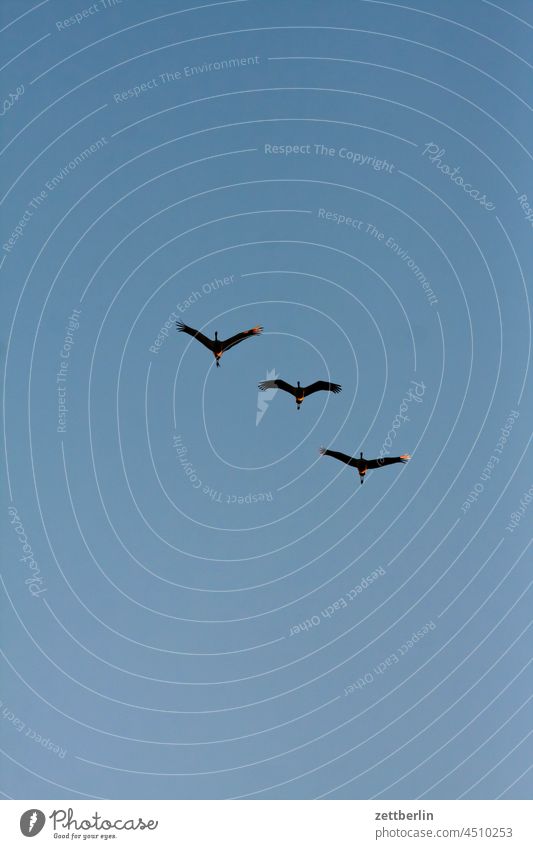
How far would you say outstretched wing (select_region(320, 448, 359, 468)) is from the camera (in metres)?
12.7

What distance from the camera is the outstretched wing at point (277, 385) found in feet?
41.1

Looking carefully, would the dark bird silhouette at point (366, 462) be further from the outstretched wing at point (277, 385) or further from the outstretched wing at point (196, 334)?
the outstretched wing at point (196, 334)

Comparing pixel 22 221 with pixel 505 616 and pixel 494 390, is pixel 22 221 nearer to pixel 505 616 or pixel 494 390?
pixel 494 390

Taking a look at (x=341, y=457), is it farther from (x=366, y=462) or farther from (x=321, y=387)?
(x=321, y=387)

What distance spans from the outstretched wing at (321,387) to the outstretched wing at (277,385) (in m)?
0.16

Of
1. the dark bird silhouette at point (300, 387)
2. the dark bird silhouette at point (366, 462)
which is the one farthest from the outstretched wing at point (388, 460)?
the dark bird silhouette at point (300, 387)

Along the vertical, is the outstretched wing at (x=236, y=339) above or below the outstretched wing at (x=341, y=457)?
above

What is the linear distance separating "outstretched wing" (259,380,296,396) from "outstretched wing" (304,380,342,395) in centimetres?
Answer: 16

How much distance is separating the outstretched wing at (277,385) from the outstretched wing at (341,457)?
2.22ft

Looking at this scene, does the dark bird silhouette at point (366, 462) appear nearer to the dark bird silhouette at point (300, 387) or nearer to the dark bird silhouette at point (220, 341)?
the dark bird silhouette at point (300, 387)

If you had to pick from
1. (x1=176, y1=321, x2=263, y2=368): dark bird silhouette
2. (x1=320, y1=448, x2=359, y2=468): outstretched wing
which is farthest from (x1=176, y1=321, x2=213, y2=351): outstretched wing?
(x1=320, y1=448, x2=359, y2=468): outstretched wing

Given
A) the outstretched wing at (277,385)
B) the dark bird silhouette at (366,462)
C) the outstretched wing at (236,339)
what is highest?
the outstretched wing at (236,339)

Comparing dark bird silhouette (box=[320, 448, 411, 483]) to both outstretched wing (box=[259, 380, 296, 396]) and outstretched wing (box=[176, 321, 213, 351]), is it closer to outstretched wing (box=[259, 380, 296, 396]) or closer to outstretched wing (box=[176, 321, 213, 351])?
outstretched wing (box=[259, 380, 296, 396])
